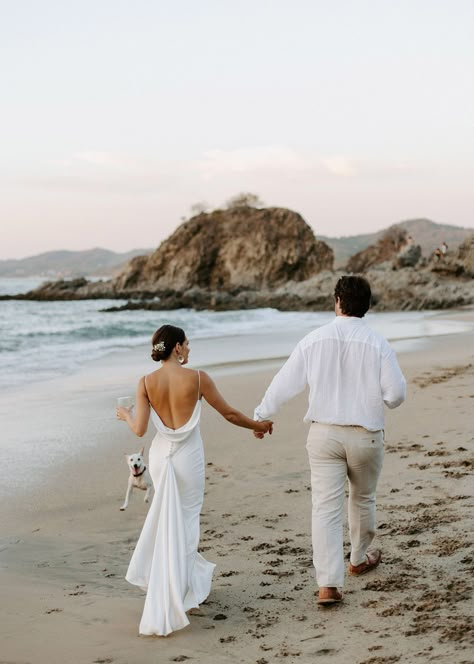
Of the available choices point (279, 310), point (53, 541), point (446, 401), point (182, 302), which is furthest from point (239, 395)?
point (182, 302)

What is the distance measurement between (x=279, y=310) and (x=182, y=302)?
804cm

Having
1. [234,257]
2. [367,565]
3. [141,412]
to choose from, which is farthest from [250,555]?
[234,257]

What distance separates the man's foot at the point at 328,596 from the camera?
13.9 ft

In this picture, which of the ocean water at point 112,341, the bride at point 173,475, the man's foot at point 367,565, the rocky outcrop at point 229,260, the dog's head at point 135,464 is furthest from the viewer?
the rocky outcrop at point 229,260

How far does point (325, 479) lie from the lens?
4.35 m

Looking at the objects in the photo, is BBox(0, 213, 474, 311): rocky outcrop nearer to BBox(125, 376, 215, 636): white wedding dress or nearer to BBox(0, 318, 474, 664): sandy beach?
BBox(0, 318, 474, 664): sandy beach

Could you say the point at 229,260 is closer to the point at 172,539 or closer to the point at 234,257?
the point at 234,257

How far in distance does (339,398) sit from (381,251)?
222 ft

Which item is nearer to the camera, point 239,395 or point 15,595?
point 15,595

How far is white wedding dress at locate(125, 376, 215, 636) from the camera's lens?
4.10 meters

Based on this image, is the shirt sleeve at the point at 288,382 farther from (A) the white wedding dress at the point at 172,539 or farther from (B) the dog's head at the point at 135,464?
(B) the dog's head at the point at 135,464

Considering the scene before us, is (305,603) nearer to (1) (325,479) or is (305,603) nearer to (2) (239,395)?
(1) (325,479)

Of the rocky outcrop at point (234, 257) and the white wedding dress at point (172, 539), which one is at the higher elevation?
the rocky outcrop at point (234, 257)

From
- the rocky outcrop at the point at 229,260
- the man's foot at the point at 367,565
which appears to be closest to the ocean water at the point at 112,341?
the man's foot at the point at 367,565
